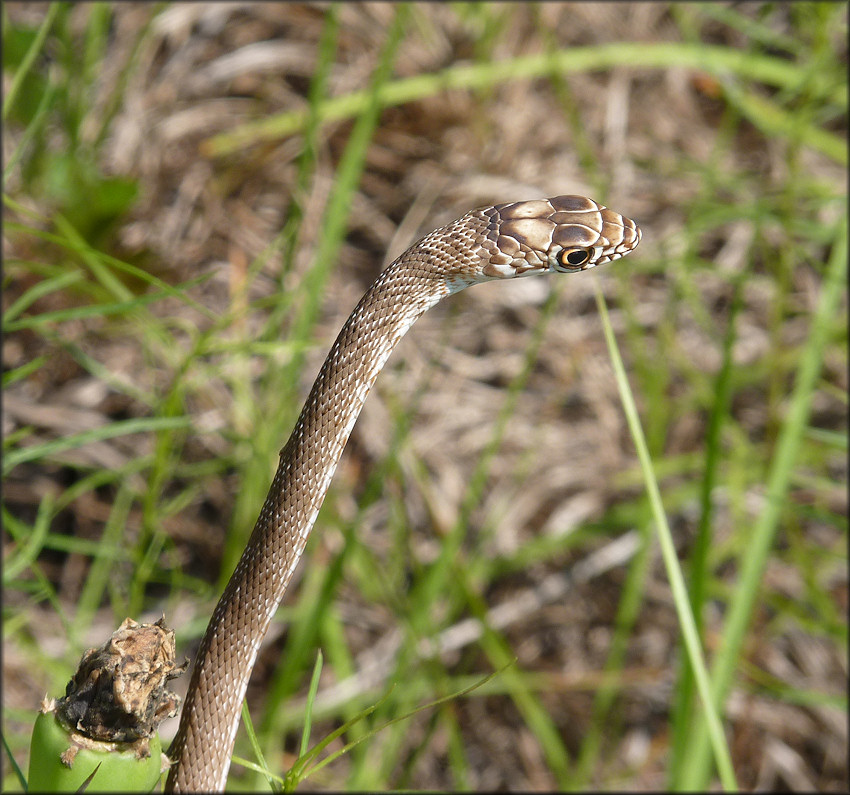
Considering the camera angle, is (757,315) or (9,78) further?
(757,315)

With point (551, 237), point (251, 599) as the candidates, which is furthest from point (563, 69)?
point (251, 599)

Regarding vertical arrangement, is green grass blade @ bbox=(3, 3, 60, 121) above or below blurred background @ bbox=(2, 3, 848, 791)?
above

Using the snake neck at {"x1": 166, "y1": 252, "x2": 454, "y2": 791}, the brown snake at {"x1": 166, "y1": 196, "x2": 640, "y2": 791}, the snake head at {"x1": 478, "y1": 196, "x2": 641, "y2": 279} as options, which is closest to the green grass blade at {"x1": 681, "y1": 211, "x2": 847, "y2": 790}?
the snake head at {"x1": 478, "y1": 196, "x2": 641, "y2": 279}

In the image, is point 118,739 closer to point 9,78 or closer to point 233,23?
point 9,78

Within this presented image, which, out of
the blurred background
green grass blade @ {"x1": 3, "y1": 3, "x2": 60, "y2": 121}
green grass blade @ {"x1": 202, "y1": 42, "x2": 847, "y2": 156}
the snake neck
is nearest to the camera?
the snake neck

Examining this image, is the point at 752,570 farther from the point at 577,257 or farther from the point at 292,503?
the point at 292,503

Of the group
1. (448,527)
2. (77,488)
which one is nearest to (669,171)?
(448,527)

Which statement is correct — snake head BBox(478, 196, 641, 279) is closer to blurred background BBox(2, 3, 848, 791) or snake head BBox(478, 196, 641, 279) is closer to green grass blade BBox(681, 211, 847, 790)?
green grass blade BBox(681, 211, 847, 790)
